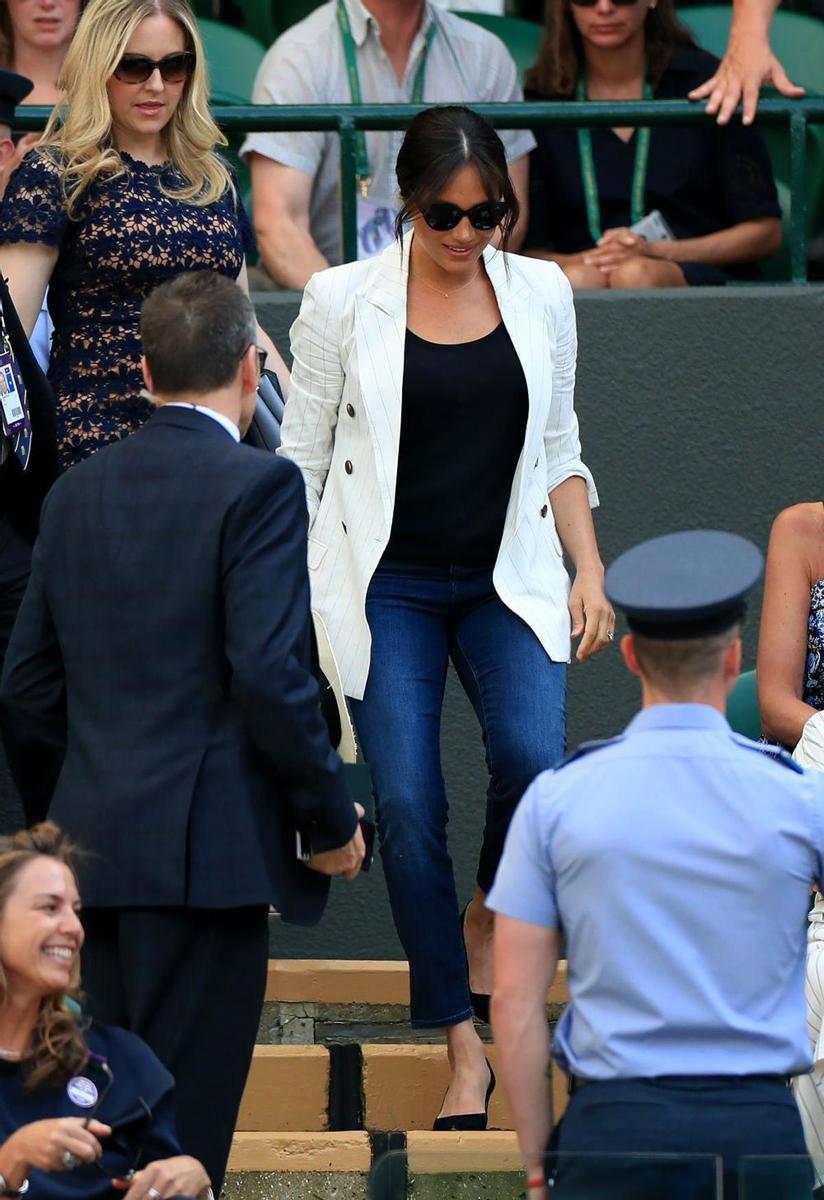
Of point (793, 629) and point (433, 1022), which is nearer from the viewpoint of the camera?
point (433, 1022)

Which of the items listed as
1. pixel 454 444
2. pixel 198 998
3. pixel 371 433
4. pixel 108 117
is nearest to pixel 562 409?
pixel 454 444

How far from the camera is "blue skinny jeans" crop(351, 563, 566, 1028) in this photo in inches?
169

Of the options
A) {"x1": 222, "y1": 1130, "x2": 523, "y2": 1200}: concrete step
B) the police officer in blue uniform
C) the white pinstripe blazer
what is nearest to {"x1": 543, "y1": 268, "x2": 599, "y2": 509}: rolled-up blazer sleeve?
the white pinstripe blazer

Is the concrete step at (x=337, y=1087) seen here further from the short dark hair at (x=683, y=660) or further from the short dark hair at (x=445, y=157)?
the short dark hair at (x=445, y=157)

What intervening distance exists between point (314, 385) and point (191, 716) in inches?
44.5

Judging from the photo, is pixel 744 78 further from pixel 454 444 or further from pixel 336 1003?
A: pixel 336 1003

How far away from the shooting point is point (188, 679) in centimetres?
349

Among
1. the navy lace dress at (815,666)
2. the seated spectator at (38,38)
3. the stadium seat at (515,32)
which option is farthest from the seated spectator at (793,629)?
the stadium seat at (515,32)

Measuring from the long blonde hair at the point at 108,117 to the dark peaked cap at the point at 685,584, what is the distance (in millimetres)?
1964

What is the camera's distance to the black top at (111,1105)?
10.8 ft

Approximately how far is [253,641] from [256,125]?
2702 mm

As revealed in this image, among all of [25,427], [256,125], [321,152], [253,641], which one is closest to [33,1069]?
[253,641]

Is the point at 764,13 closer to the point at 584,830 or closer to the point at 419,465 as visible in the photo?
the point at 419,465

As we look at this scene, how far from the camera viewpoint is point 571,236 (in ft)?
21.1
